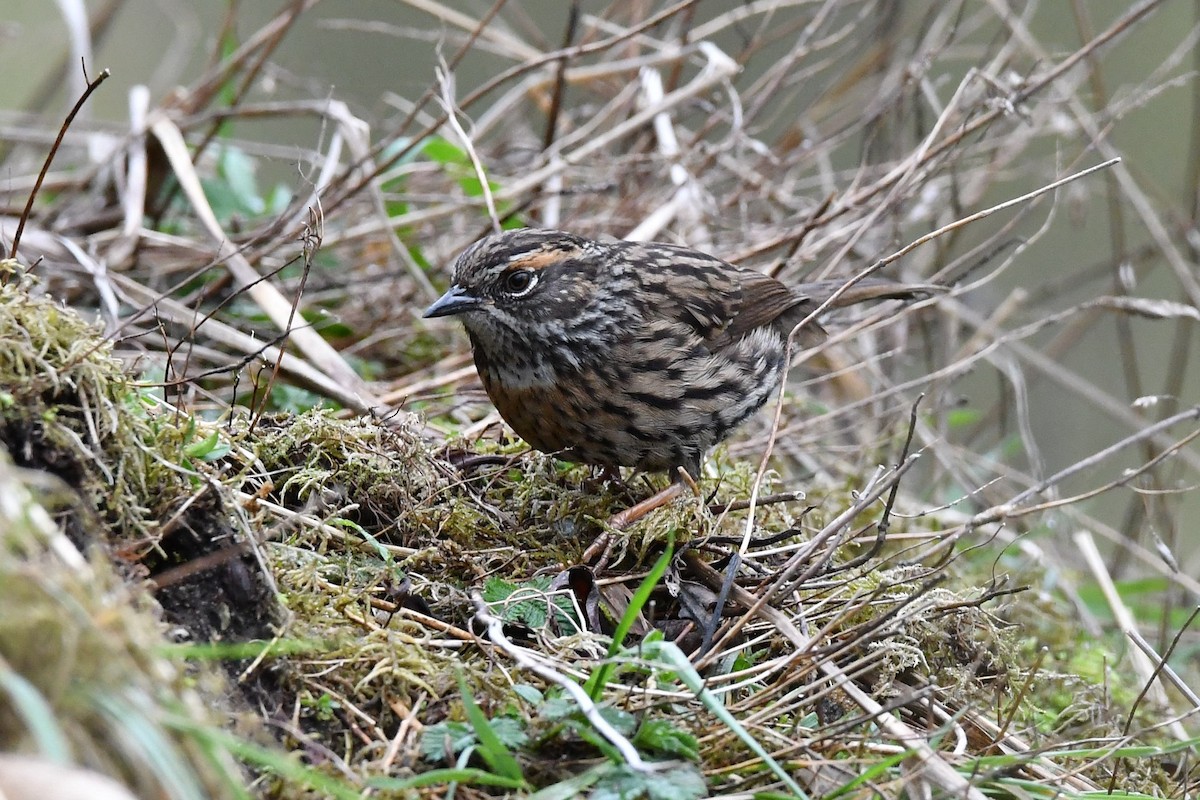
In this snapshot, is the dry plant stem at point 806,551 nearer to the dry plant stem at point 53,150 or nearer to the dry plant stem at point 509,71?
the dry plant stem at point 53,150

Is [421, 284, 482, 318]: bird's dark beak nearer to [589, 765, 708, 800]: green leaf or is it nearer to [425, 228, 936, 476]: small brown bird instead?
[425, 228, 936, 476]: small brown bird

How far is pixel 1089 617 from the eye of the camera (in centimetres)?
473

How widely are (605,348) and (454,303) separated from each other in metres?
0.57

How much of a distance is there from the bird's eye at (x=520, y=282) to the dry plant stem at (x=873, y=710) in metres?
1.36

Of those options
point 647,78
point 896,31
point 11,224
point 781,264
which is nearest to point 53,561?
point 11,224

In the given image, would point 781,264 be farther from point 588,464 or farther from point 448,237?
point 448,237

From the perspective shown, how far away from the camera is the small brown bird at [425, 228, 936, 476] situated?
4023mm

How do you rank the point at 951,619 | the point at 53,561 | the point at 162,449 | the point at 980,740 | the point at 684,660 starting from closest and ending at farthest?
the point at 53,561 < the point at 684,660 < the point at 162,449 < the point at 980,740 < the point at 951,619

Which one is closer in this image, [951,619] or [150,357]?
[951,619]

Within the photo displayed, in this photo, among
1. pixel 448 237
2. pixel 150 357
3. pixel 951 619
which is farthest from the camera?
pixel 448 237

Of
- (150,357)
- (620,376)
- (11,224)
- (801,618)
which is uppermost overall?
(11,224)

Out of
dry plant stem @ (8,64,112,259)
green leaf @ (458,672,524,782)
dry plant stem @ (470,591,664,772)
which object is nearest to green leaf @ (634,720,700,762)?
dry plant stem @ (470,591,664,772)

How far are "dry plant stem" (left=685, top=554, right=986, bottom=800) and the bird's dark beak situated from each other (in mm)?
1356

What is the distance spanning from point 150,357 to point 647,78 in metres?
3.34
